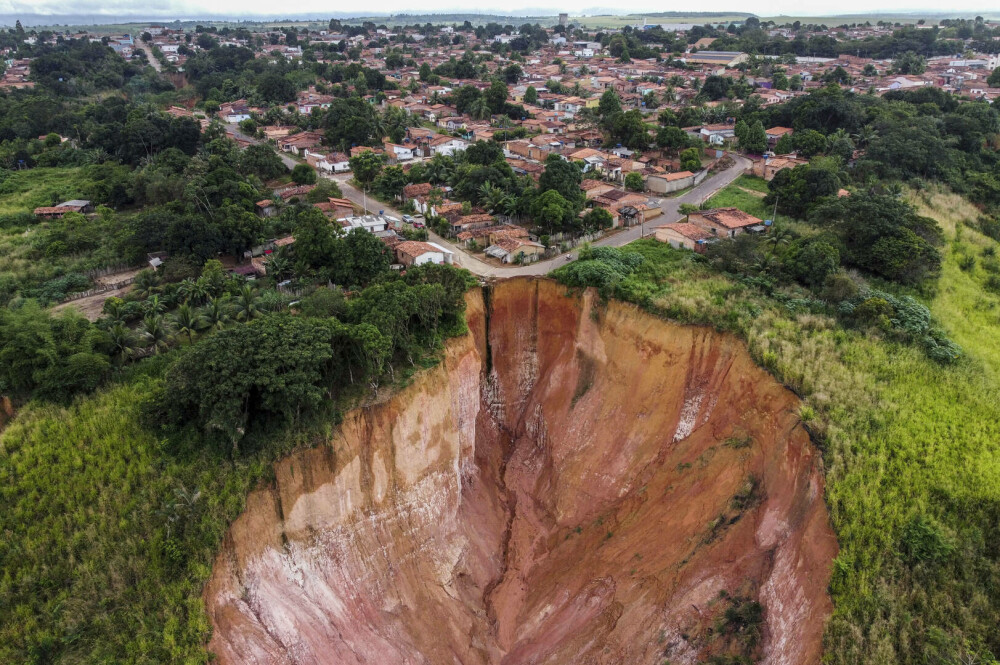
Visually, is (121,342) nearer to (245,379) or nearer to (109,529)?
(245,379)

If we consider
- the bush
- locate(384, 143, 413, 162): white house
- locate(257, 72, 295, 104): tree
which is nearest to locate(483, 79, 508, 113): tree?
locate(384, 143, 413, 162): white house

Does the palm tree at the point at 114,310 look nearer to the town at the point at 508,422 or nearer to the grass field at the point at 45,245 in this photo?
the town at the point at 508,422

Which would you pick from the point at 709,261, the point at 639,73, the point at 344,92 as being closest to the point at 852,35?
the point at 639,73

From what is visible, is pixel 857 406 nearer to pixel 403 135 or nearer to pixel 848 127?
pixel 848 127

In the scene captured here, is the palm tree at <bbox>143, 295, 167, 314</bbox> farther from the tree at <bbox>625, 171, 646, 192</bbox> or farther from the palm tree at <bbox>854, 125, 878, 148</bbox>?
the palm tree at <bbox>854, 125, 878, 148</bbox>

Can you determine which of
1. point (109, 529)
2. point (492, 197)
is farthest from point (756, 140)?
point (109, 529)

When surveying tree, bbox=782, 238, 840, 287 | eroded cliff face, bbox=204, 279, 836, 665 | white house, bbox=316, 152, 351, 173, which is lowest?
eroded cliff face, bbox=204, 279, 836, 665
